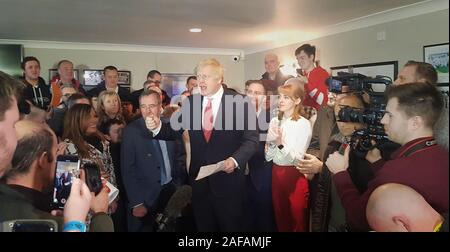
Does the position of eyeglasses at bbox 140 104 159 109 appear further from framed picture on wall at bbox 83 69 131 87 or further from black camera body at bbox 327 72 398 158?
black camera body at bbox 327 72 398 158

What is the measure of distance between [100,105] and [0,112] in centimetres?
31

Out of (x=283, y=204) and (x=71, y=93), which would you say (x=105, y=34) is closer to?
(x=71, y=93)

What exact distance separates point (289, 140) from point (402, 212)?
0.45m

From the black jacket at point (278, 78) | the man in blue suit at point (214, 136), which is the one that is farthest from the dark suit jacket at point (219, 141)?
the black jacket at point (278, 78)

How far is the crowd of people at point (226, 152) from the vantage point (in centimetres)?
125

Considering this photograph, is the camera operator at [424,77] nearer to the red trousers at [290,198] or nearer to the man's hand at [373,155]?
the man's hand at [373,155]

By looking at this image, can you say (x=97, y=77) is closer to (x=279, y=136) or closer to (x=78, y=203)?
(x=78, y=203)

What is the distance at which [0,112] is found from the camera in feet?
4.03

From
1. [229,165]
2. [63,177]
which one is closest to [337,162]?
[229,165]

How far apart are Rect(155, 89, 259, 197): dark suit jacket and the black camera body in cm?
33

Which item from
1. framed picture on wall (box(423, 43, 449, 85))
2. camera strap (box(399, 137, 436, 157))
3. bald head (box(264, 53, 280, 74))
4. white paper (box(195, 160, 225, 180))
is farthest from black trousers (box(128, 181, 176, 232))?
framed picture on wall (box(423, 43, 449, 85))

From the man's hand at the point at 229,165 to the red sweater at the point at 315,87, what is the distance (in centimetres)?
34

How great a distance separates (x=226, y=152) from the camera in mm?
1384

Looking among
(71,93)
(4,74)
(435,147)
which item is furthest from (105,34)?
(435,147)
